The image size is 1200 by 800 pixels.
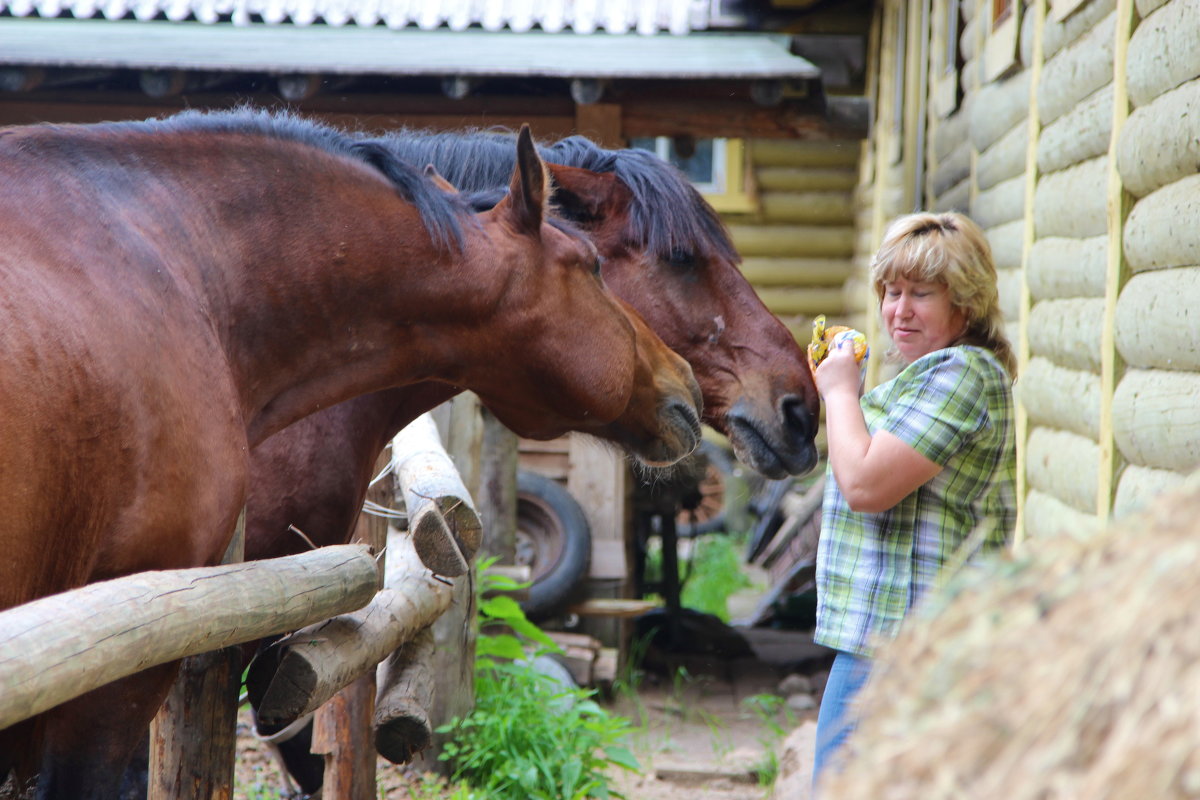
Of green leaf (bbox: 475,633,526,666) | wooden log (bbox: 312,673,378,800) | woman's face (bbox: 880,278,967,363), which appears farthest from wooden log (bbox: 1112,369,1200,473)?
green leaf (bbox: 475,633,526,666)

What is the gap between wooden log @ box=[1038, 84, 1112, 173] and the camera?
3.57 metres

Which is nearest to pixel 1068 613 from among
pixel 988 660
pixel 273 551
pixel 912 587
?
pixel 988 660

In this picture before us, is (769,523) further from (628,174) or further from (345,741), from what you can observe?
(345,741)

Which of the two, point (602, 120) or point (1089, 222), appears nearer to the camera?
point (1089, 222)

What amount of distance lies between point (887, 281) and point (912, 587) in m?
0.65

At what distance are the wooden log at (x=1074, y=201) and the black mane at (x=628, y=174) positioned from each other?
1209mm

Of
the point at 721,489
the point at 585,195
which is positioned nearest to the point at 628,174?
the point at 585,195

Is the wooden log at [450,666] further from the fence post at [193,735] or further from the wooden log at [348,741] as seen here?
the fence post at [193,735]

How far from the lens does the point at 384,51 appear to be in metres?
5.87

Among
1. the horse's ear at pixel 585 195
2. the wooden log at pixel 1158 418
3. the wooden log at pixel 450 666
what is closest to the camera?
the wooden log at pixel 1158 418

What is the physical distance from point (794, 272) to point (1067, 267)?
5.27m

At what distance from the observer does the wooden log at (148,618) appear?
110 centimetres

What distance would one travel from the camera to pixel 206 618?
1.49 m

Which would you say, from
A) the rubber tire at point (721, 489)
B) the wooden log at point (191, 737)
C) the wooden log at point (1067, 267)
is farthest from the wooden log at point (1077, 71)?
the rubber tire at point (721, 489)
